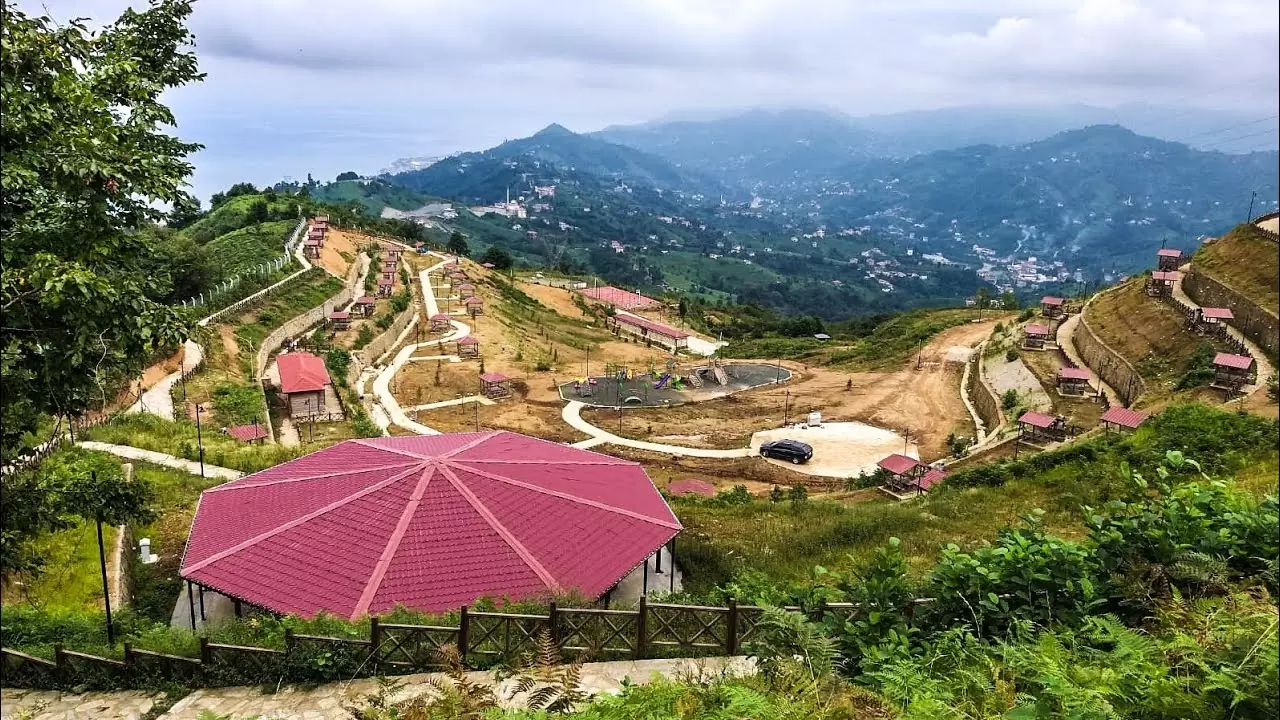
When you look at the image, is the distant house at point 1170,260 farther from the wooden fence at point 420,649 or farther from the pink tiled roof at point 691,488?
the wooden fence at point 420,649

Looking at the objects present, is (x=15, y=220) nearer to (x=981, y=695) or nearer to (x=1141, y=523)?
(x=981, y=695)

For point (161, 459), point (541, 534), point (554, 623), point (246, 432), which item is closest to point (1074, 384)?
point (541, 534)

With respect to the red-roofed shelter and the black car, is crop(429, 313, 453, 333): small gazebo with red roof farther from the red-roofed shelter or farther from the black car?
the red-roofed shelter

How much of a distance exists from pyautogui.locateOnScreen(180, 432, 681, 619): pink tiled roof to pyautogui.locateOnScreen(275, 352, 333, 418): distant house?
60.6 ft

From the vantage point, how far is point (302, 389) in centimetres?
3422

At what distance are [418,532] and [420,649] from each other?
4.08 meters

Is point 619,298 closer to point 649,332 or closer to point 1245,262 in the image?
point 649,332

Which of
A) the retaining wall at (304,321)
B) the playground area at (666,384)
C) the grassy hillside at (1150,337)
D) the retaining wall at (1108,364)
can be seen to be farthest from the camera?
the playground area at (666,384)

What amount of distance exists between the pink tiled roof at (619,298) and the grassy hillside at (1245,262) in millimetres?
55589

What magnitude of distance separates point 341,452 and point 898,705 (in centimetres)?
1556

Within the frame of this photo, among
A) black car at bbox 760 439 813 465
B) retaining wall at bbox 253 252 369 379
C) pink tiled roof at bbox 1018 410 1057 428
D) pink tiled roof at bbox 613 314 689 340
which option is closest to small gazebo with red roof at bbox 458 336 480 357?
retaining wall at bbox 253 252 369 379

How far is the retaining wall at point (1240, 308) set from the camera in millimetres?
31391

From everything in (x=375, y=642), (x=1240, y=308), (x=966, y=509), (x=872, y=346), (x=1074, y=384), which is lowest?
(x=872, y=346)

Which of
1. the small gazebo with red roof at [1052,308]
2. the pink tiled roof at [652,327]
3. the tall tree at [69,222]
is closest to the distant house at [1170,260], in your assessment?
the small gazebo with red roof at [1052,308]
